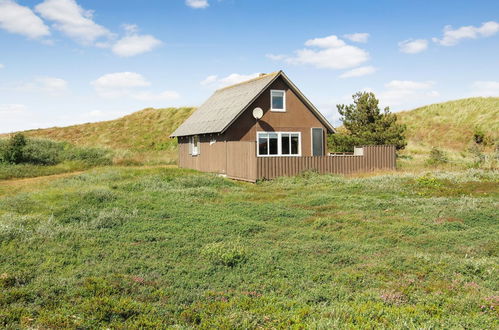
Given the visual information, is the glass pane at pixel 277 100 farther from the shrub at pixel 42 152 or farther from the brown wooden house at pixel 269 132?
the shrub at pixel 42 152

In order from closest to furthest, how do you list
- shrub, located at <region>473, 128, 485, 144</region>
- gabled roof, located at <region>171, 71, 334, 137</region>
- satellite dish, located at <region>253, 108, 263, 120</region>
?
satellite dish, located at <region>253, 108, 263, 120</region>, gabled roof, located at <region>171, 71, 334, 137</region>, shrub, located at <region>473, 128, 485, 144</region>

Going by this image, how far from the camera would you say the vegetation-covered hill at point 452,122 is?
5747 centimetres

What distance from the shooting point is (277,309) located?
683cm

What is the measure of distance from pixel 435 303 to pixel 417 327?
1.38 meters

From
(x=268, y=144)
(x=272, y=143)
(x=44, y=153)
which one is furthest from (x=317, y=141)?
(x=44, y=153)

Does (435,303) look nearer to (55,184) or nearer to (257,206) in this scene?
(257,206)

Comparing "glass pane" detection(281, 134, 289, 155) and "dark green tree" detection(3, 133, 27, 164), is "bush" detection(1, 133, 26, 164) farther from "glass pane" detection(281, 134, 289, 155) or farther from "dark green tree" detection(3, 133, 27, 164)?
"glass pane" detection(281, 134, 289, 155)

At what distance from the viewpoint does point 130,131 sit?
6612 centimetres

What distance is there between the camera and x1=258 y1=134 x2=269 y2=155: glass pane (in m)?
27.8

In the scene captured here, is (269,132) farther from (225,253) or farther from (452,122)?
(452,122)

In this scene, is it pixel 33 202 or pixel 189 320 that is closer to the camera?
pixel 189 320

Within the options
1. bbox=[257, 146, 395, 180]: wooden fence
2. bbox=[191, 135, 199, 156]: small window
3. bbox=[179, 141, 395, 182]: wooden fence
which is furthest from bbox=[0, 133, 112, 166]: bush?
bbox=[257, 146, 395, 180]: wooden fence

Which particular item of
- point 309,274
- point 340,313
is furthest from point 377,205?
point 340,313

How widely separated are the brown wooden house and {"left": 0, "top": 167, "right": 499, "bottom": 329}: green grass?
364 inches
